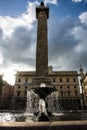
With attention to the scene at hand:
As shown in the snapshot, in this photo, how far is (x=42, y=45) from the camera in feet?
58.7

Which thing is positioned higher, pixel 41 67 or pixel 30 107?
pixel 41 67

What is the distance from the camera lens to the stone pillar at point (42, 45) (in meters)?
17.1

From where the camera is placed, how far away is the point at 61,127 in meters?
2.71

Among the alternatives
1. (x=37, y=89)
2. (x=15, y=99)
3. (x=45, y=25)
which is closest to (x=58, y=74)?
(x=15, y=99)

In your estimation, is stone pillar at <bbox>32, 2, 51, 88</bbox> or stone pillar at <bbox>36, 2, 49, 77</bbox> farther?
stone pillar at <bbox>36, 2, 49, 77</bbox>

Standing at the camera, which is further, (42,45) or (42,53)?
(42,45)

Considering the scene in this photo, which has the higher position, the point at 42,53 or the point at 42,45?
the point at 42,45

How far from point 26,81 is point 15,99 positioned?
6.59m

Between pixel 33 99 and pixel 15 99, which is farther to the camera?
pixel 15 99

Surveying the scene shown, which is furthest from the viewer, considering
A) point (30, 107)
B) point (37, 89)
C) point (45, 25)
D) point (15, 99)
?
point (15, 99)

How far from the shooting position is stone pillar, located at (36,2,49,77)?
1706 centimetres

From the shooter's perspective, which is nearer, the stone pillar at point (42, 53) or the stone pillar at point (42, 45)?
the stone pillar at point (42, 53)

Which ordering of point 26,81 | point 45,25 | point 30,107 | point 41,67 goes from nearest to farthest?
point 30,107
point 41,67
point 45,25
point 26,81

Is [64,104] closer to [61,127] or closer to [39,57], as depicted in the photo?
[39,57]
